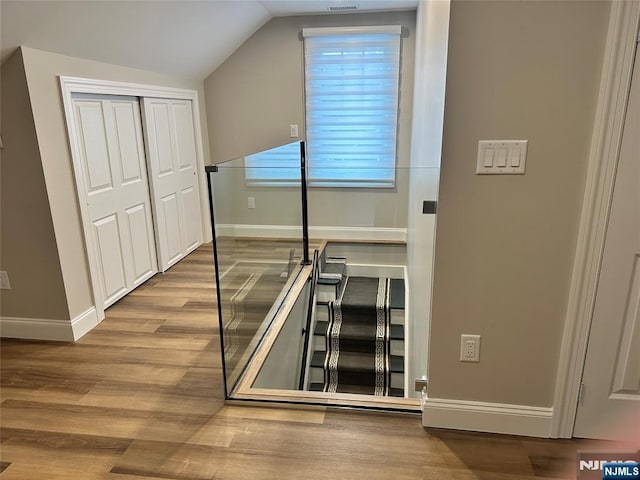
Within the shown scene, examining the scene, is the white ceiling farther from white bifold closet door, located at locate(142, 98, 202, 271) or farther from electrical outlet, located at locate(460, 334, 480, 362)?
electrical outlet, located at locate(460, 334, 480, 362)

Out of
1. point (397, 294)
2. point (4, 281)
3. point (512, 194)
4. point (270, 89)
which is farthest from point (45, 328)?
point (270, 89)

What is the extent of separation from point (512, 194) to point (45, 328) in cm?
283

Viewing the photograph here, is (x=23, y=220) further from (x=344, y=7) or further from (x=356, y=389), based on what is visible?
(x=344, y=7)

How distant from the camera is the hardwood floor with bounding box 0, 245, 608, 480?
5.77 feet

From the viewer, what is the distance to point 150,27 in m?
3.11

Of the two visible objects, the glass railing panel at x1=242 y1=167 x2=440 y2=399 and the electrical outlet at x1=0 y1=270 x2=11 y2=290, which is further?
the glass railing panel at x1=242 y1=167 x2=440 y2=399

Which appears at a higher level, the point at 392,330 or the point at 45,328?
the point at 45,328

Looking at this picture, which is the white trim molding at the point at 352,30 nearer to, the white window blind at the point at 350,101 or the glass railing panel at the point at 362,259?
the white window blind at the point at 350,101

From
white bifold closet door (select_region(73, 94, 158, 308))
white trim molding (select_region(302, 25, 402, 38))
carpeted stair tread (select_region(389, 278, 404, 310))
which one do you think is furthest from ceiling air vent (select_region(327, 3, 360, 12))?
carpeted stair tread (select_region(389, 278, 404, 310))

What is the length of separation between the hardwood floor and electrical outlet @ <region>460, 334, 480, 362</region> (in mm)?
348

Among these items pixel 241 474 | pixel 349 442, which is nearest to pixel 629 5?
pixel 349 442

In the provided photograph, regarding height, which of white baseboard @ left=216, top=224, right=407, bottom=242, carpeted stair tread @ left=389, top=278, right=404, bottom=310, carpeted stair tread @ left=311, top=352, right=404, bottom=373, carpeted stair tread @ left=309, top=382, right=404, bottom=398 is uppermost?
white baseboard @ left=216, top=224, right=407, bottom=242

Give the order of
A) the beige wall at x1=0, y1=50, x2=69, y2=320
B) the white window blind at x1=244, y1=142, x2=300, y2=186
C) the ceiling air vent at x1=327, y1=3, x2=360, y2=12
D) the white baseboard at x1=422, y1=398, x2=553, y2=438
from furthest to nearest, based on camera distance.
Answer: the ceiling air vent at x1=327, y1=3, x2=360, y2=12 < the white window blind at x1=244, y1=142, x2=300, y2=186 < the beige wall at x1=0, y1=50, x2=69, y2=320 < the white baseboard at x1=422, y1=398, x2=553, y2=438

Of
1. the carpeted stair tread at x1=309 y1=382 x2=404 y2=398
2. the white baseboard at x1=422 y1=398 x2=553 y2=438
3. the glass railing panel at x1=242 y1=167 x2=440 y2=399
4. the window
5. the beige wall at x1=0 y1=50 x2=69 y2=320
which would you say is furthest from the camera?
the window
